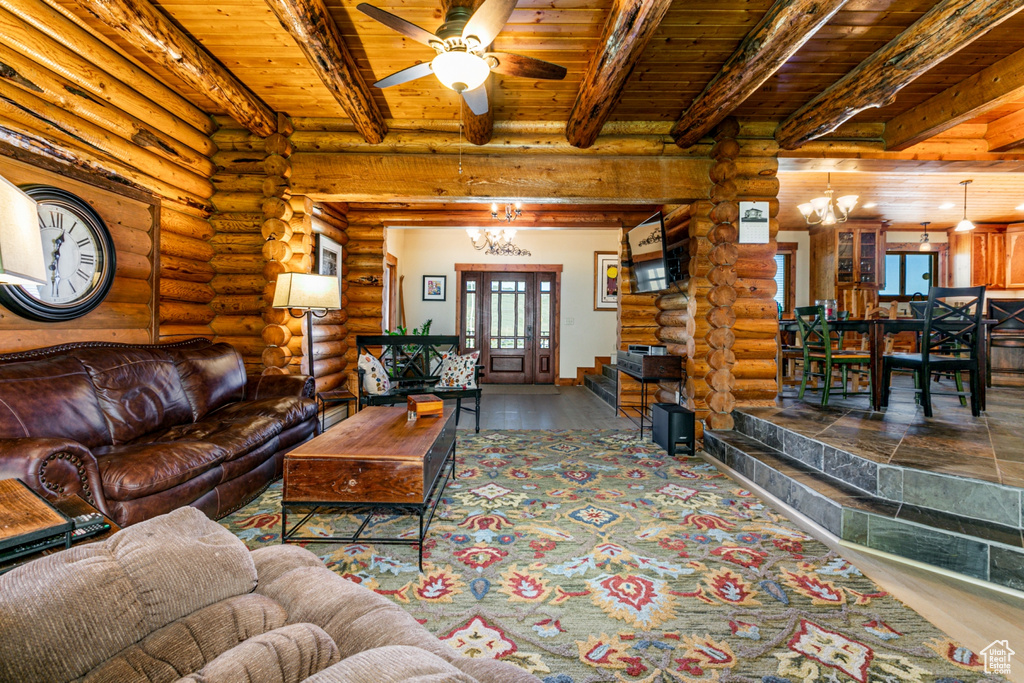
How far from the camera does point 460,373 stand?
16.0 ft

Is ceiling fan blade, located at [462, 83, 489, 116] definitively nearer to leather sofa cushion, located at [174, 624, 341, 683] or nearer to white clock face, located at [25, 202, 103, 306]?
white clock face, located at [25, 202, 103, 306]

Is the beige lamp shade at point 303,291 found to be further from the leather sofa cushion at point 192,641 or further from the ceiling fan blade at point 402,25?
the leather sofa cushion at point 192,641

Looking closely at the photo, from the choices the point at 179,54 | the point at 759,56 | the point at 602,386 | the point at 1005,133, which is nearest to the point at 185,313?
the point at 179,54

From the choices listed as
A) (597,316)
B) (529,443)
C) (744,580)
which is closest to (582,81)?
(529,443)

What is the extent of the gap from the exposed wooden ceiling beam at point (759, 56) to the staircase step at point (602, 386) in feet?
11.1

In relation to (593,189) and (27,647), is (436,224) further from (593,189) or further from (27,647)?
(27,647)

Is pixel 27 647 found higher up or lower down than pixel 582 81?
lower down

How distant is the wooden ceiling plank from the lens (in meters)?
3.89

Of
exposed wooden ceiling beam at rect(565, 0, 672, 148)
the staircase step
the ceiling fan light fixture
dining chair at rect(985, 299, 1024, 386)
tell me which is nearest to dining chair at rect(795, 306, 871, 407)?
dining chair at rect(985, 299, 1024, 386)

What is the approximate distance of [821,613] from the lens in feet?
5.84

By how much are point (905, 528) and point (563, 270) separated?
6.74 meters

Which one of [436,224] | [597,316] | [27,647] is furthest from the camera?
Result: [597,316]

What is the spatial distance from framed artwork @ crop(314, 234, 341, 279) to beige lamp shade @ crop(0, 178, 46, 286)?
422 centimetres

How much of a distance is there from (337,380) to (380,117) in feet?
11.5
